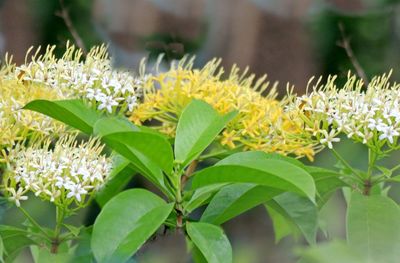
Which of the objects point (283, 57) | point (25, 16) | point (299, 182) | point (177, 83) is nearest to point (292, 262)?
point (299, 182)

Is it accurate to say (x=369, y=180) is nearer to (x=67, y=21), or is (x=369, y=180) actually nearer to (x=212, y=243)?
(x=212, y=243)

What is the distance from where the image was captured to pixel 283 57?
2301 millimetres

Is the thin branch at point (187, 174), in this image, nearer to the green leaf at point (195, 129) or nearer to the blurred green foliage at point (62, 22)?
the green leaf at point (195, 129)

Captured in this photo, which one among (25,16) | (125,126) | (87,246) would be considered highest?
(125,126)

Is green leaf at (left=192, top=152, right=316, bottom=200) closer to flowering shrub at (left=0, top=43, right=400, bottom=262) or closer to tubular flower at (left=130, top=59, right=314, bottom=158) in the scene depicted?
flowering shrub at (left=0, top=43, right=400, bottom=262)

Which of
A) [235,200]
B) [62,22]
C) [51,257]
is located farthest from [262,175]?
[62,22]

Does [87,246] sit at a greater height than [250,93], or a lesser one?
lesser

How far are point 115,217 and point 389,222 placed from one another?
0.65 ft

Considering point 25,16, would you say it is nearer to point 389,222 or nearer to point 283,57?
point 283,57

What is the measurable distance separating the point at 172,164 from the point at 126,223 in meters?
0.07

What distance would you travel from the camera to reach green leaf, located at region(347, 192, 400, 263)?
602 millimetres

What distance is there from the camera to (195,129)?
68cm

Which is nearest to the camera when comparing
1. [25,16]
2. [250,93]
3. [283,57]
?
[250,93]

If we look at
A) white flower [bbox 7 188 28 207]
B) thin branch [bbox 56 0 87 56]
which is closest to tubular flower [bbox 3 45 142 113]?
white flower [bbox 7 188 28 207]
